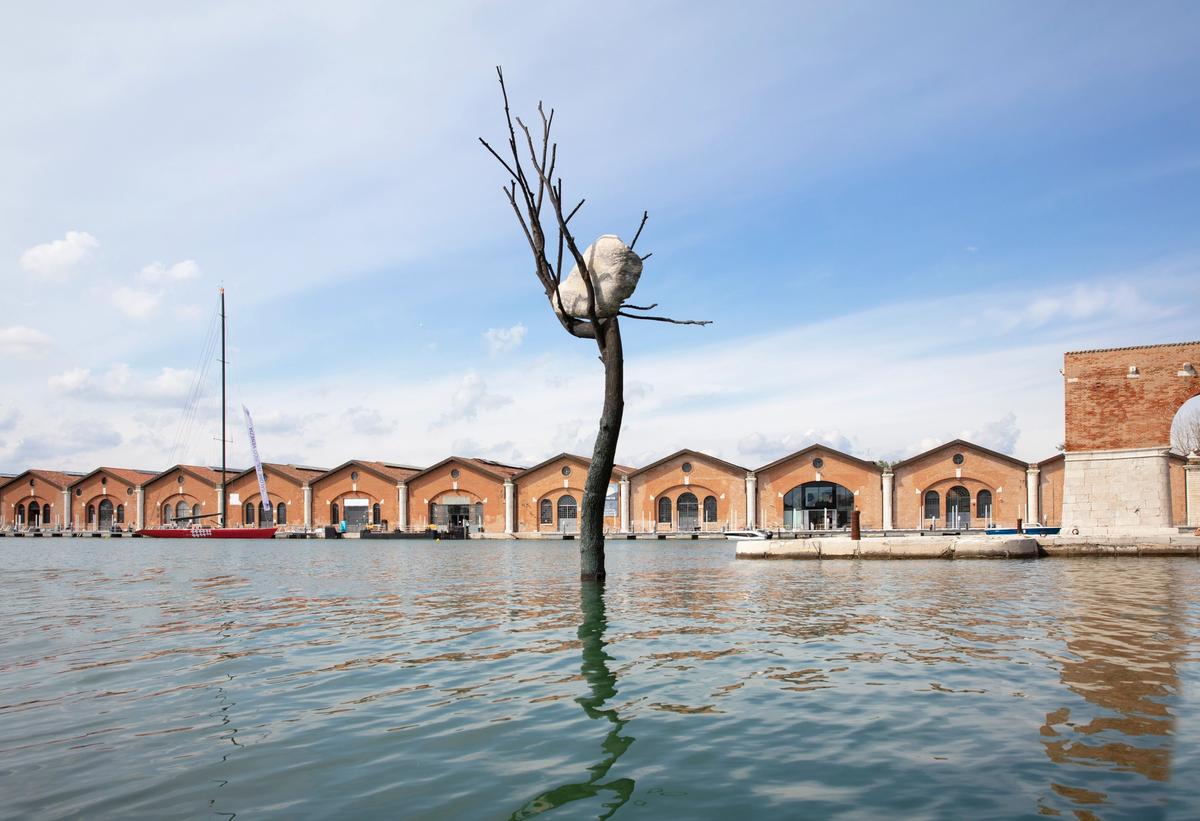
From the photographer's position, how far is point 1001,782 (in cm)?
444

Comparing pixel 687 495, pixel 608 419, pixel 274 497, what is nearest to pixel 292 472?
pixel 274 497

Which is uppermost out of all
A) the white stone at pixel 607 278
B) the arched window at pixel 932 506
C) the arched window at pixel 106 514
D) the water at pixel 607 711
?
the white stone at pixel 607 278

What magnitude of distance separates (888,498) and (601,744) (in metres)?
54.5

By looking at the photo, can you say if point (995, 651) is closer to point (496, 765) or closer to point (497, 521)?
point (496, 765)

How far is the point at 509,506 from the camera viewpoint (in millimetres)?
65875

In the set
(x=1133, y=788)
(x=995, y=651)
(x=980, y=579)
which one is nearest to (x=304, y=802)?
(x=1133, y=788)

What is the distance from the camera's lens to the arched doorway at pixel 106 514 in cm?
8144

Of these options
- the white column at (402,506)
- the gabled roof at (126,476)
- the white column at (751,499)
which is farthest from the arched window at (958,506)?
the gabled roof at (126,476)

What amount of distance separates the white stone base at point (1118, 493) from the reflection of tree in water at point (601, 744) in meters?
24.9

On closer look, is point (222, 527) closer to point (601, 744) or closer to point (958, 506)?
point (958, 506)

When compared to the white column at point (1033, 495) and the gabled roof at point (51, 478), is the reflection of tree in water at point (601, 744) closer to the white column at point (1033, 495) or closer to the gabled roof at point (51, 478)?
the white column at point (1033, 495)

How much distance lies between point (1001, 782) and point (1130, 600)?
1052 centimetres

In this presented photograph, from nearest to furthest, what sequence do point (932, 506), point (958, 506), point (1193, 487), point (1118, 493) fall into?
1. point (1118, 493)
2. point (1193, 487)
3. point (958, 506)
4. point (932, 506)

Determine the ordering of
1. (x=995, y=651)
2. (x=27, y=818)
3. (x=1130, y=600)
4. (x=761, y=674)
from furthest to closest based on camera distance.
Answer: (x=1130, y=600)
(x=995, y=651)
(x=761, y=674)
(x=27, y=818)
